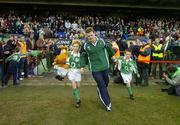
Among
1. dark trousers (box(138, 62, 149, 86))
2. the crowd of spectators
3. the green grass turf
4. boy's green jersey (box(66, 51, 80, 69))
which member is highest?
the crowd of spectators

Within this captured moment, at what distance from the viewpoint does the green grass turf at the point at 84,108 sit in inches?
356

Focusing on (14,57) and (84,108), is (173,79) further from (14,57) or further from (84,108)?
(14,57)

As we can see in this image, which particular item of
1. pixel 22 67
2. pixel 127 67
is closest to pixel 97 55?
pixel 127 67

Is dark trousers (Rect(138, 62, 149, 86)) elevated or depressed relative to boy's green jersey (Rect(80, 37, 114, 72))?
depressed

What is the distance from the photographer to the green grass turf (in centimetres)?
905

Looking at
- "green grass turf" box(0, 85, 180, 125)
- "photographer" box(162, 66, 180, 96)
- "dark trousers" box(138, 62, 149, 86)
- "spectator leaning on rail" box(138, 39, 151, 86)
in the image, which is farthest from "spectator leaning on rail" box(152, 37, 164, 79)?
"photographer" box(162, 66, 180, 96)

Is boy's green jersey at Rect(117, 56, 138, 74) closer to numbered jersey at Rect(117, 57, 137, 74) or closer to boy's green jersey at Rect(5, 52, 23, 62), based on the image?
numbered jersey at Rect(117, 57, 137, 74)

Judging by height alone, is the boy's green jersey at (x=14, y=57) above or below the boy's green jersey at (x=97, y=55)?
below

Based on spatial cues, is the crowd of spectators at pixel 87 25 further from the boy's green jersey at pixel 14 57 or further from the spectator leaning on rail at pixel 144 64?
the boy's green jersey at pixel 14 57

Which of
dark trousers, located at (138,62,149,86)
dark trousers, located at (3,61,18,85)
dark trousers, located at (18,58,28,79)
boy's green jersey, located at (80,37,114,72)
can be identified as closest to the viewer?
boy's green jersey, located at (80,37,114,72)

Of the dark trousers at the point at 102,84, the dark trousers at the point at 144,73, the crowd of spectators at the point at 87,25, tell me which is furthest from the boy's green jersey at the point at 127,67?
the crowd of spectators at the point at 87,25

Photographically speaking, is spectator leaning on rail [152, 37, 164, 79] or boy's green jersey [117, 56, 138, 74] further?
spectator leaning on rail [152, 37, 164, 79]

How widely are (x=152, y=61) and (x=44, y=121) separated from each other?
7972 millimetres

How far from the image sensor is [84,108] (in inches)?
400
